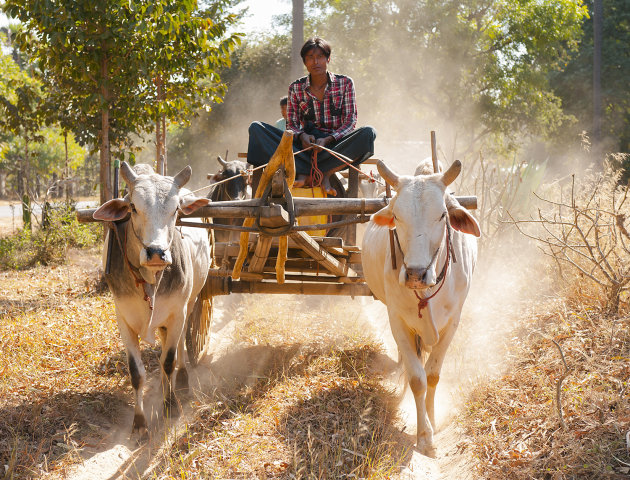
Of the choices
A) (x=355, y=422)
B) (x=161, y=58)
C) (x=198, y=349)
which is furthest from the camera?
(x=161, y=58)

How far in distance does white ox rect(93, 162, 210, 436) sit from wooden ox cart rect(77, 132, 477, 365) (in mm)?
278

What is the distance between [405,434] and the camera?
4.00 meters

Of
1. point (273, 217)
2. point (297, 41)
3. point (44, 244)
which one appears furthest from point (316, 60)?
point (297, 41)

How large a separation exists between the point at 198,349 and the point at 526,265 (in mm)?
4402

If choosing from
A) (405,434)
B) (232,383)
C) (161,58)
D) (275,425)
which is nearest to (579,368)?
(405,434)

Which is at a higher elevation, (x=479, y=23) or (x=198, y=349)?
(x=479, y=23)

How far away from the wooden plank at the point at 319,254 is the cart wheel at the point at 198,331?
1283 millimetres

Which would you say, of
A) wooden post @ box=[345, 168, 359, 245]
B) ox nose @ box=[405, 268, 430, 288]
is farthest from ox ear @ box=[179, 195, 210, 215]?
wooden post @ box=[345, 168, 359, 245]

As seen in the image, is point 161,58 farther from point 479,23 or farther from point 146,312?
point 479,23

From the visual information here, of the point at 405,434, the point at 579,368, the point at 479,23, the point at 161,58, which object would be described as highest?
the point at 479,23

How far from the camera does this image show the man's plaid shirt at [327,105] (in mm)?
5332

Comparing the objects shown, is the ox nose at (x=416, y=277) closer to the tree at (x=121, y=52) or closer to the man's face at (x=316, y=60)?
the man's face at (x=316, y=60)

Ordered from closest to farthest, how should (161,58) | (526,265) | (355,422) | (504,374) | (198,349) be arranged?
1. (355,422)
2. (504,374)
3. (198,349)
4. (161,58)
5. (526,265)

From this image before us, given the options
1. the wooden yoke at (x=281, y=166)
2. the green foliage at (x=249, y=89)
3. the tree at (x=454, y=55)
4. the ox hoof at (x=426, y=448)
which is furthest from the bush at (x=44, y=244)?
the tree at (x=454, y=55)
